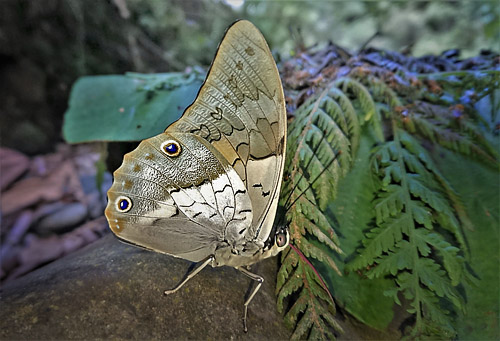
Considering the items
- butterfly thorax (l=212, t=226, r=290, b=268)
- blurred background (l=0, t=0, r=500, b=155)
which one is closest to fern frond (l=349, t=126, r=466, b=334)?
butterfly thorax (l=212, t=226, r=290, b=268)

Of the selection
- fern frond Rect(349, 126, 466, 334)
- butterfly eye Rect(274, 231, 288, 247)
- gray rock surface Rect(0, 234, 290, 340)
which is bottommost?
gray rock surface Rect(0, 234, 290, 340)

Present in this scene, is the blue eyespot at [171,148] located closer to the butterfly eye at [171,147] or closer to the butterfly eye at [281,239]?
the butterfly eye at [171,147]

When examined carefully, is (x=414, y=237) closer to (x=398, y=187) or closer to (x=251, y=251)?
(x=398, y=187)

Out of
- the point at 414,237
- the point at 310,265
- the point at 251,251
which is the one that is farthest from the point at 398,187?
the point at 251,251

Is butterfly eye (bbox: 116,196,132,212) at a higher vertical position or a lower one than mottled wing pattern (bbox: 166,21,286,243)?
lower

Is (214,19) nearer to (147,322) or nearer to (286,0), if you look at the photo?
(286,0)

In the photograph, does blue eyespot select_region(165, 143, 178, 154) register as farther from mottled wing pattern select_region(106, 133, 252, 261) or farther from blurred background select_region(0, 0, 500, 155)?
blurred background select_region(0, 0, 500, 155)

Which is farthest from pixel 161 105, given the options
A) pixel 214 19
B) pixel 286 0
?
pixel 286 0

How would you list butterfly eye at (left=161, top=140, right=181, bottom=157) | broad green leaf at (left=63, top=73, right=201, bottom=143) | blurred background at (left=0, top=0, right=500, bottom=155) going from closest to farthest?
butterfly eye at (left=161, top=140, right=181, bottom=157), broad green leaf at (left=63, top=73, right=201, bottom=143), blurred background at (left=0, top=0, right=500, bottom=155)

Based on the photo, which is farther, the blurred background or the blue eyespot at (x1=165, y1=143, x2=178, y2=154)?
the blurred background
